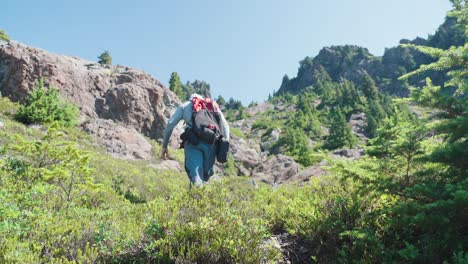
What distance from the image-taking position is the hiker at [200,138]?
249 inches

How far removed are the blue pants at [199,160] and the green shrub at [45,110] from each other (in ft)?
33.2

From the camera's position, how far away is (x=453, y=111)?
4234 mm

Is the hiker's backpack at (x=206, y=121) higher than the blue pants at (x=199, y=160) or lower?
higher

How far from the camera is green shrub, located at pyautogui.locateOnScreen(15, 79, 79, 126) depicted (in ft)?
50.8

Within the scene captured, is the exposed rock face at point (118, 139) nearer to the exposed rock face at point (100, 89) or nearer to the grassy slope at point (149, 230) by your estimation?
the exposed rock face at point (100, 89)

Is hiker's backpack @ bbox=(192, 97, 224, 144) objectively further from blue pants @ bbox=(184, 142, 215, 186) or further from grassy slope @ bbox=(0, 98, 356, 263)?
grassy slope @ bbox=(0, 98, 356, 263)

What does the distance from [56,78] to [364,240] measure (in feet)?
71.0

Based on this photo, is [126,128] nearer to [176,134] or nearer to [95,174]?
[176,134]

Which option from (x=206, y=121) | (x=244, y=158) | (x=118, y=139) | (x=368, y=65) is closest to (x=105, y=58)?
(x=244, y=158)

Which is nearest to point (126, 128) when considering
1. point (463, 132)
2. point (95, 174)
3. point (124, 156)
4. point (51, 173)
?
point (124, 156)

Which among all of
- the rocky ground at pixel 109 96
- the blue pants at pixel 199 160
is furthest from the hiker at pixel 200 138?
the rocky ground at pixel 109 96

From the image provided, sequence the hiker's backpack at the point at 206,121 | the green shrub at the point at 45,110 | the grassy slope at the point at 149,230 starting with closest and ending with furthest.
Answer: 1. the grassy slope at the point at 149,230
2. the hiker's backpack at the point at 206,121
3. the green shrub at the point at 45,110

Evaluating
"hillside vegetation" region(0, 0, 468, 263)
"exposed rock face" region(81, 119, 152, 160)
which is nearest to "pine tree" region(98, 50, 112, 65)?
"exposed rock face" region(81, 119, 152, 160)

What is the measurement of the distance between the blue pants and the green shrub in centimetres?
1010
